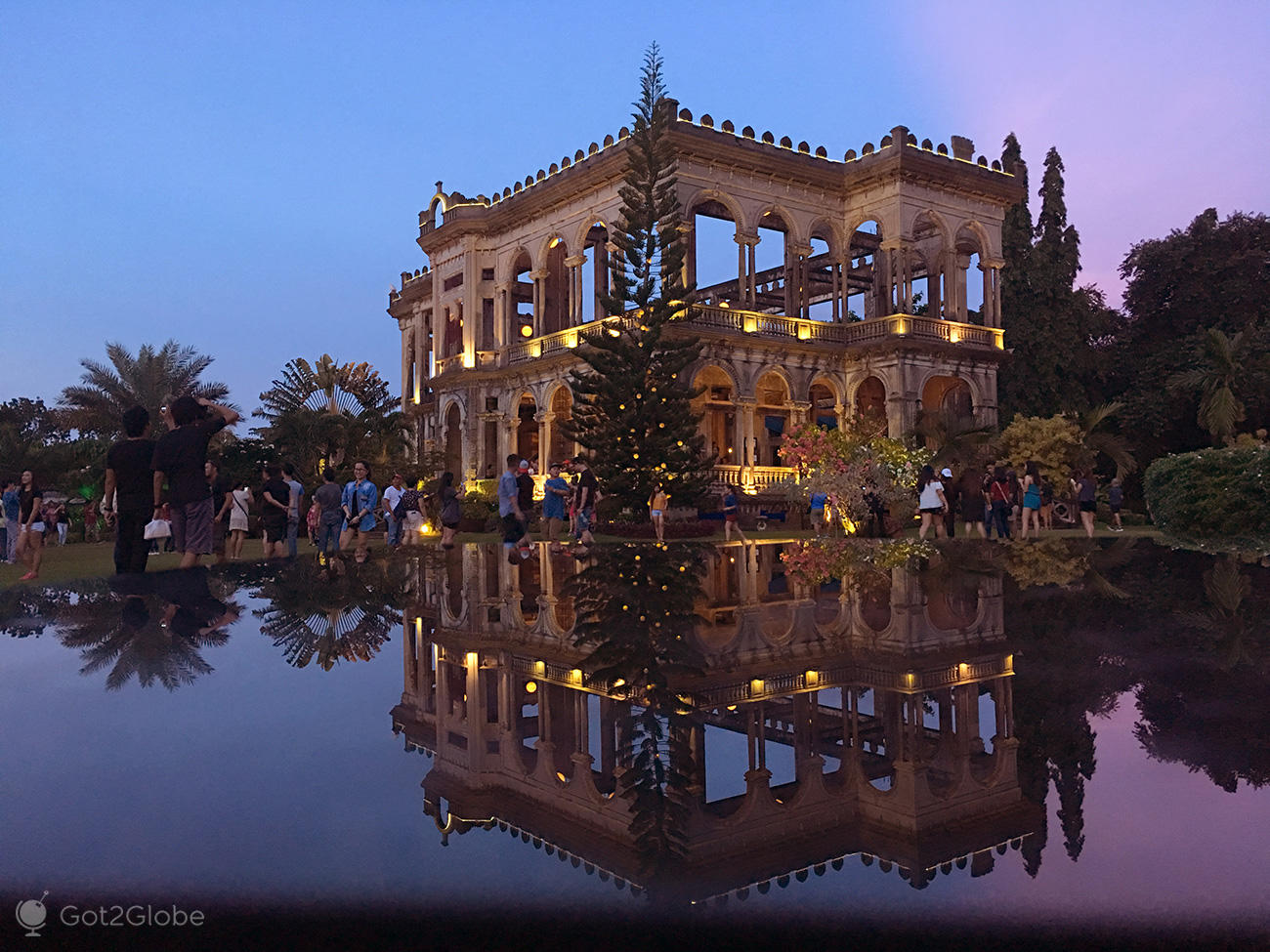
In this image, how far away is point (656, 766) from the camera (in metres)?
3.09

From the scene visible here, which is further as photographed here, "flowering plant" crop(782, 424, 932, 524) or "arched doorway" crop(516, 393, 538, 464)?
"arched doorway" crop(516, 393, 538, 464)

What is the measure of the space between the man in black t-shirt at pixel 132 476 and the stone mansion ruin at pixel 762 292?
19.2 metres

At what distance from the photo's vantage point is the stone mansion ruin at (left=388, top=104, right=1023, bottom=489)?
97.7 ft

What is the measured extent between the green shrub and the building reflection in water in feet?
40.6

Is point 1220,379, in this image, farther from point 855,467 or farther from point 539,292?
point 539,292

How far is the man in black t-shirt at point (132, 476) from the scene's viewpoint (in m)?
9.04

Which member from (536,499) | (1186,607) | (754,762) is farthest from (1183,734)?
(536,499)

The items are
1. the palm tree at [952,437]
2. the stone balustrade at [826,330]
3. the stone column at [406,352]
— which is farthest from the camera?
the stone column at [406,352]

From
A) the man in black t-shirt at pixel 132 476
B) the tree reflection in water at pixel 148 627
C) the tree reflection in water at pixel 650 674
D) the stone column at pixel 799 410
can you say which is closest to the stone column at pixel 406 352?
the stone column at pixel 799 410

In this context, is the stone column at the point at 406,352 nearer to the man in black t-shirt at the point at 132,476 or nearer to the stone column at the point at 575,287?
the stone column at the point at 575,287

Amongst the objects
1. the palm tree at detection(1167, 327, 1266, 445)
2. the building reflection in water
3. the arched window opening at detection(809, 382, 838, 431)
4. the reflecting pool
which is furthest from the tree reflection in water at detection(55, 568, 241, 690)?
the palm tree at detection(1167, 327, 1266, 445)

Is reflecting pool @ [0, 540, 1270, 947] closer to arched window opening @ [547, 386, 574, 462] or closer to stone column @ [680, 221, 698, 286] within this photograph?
stone column @ [680, 221, 698, 286]

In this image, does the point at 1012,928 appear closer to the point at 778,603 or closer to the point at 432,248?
the point at 778,603

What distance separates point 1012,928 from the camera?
196 cm
